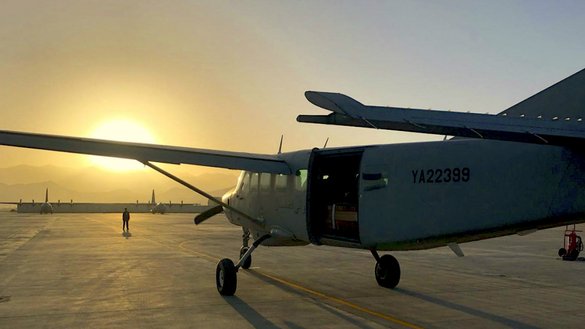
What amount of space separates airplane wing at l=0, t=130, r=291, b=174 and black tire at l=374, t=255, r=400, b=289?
133 inches

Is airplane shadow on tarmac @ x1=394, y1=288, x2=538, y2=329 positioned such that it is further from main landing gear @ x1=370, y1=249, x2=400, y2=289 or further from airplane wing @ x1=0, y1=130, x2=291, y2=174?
airplane wing @ x1=0, y1=130, x2=291, y2=174

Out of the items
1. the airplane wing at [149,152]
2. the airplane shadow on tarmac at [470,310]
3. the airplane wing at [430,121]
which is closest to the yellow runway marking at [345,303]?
the airplane shadow on tarmac at [470,310]

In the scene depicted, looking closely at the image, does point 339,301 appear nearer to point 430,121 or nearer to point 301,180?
point 301,180

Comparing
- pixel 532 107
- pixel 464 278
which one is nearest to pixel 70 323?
pixel 532 107

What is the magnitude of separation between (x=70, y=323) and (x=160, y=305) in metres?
1.89

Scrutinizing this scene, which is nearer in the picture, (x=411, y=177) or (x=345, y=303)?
(x=411, y=177)

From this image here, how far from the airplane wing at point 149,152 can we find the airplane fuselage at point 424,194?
2.34 ft

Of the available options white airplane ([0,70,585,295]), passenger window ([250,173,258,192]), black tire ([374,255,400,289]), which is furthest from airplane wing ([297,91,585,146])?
passenger window ([250,173,258,192])

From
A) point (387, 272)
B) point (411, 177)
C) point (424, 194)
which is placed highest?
point (411, 177)

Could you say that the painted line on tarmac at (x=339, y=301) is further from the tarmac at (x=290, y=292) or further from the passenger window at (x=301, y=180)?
the passenger window at (x=301, y=180)

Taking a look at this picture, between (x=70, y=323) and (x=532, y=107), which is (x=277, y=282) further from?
(x=532, y=107)

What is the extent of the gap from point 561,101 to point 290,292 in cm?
706

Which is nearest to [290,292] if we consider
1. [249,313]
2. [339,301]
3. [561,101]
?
[339,301]

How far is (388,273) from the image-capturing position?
496 inches
